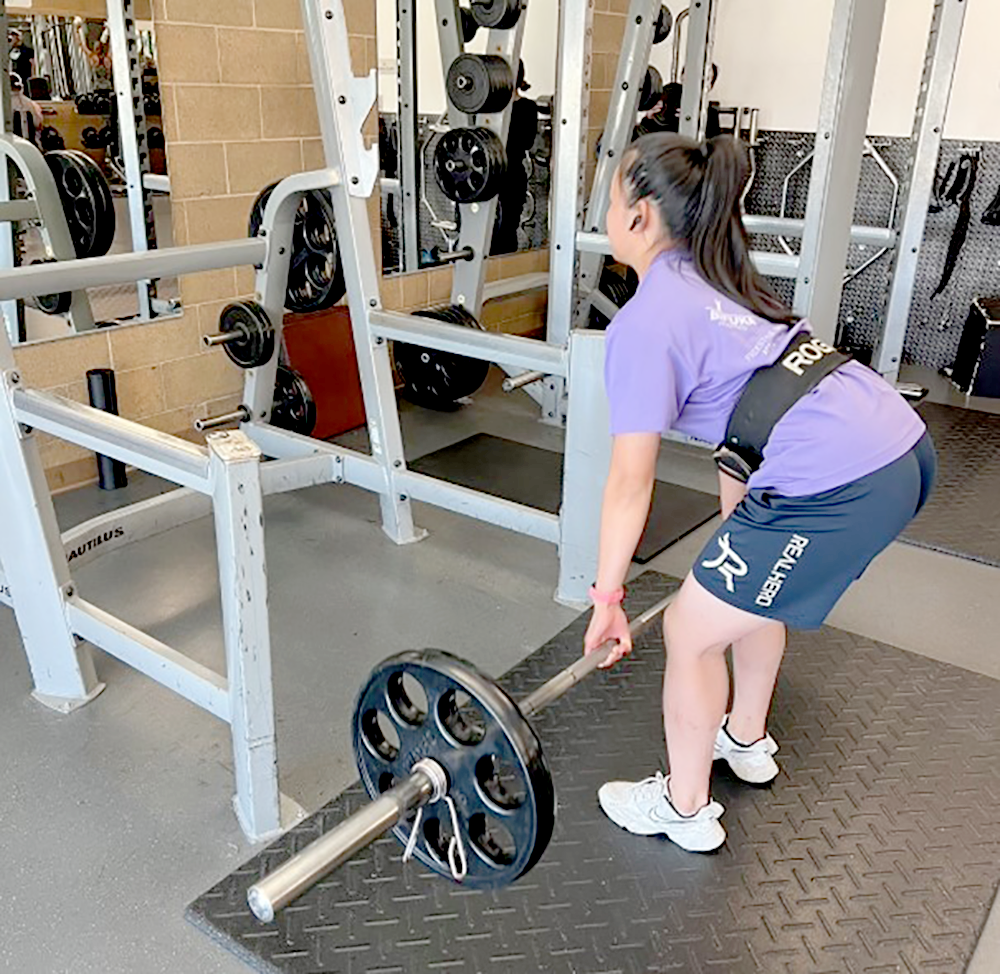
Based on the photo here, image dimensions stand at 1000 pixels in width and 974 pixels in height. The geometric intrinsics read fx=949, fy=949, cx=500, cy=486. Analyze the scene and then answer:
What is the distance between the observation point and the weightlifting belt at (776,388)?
4.66 feet

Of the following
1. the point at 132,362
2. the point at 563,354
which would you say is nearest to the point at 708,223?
the point at 563,354

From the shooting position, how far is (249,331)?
2.88 m

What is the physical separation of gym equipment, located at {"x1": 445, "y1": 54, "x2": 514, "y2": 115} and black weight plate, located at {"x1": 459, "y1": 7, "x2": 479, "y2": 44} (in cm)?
47

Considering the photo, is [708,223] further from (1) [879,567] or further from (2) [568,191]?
(2) [568,191]

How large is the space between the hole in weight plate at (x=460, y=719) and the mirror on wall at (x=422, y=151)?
285 centimetres

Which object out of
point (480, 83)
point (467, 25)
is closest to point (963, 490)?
point (480, 83)

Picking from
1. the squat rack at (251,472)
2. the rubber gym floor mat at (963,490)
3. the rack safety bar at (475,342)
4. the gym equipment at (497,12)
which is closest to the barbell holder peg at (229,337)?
the squat rack at (251,472)

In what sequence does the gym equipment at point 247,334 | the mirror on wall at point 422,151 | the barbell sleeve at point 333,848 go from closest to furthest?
1. the barbell sleeve at point 333,848
2. the gym equipment at point 247,334
3. the mirror on wall at point 422,151

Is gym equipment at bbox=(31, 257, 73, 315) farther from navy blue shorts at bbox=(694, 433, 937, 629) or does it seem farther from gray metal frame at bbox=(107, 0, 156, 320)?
navy blue shorts at bbox=(694, 433, 937, 629)

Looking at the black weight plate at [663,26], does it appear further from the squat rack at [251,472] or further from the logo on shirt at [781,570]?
the logo on shirt at [781,570]

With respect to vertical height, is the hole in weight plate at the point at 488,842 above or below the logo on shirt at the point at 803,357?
below

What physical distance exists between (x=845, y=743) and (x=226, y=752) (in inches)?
52.7

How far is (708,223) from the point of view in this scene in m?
1.42

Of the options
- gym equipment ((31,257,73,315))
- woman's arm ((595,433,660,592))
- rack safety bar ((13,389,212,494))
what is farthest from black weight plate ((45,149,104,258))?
woman's arm ((595,433,660,592))
